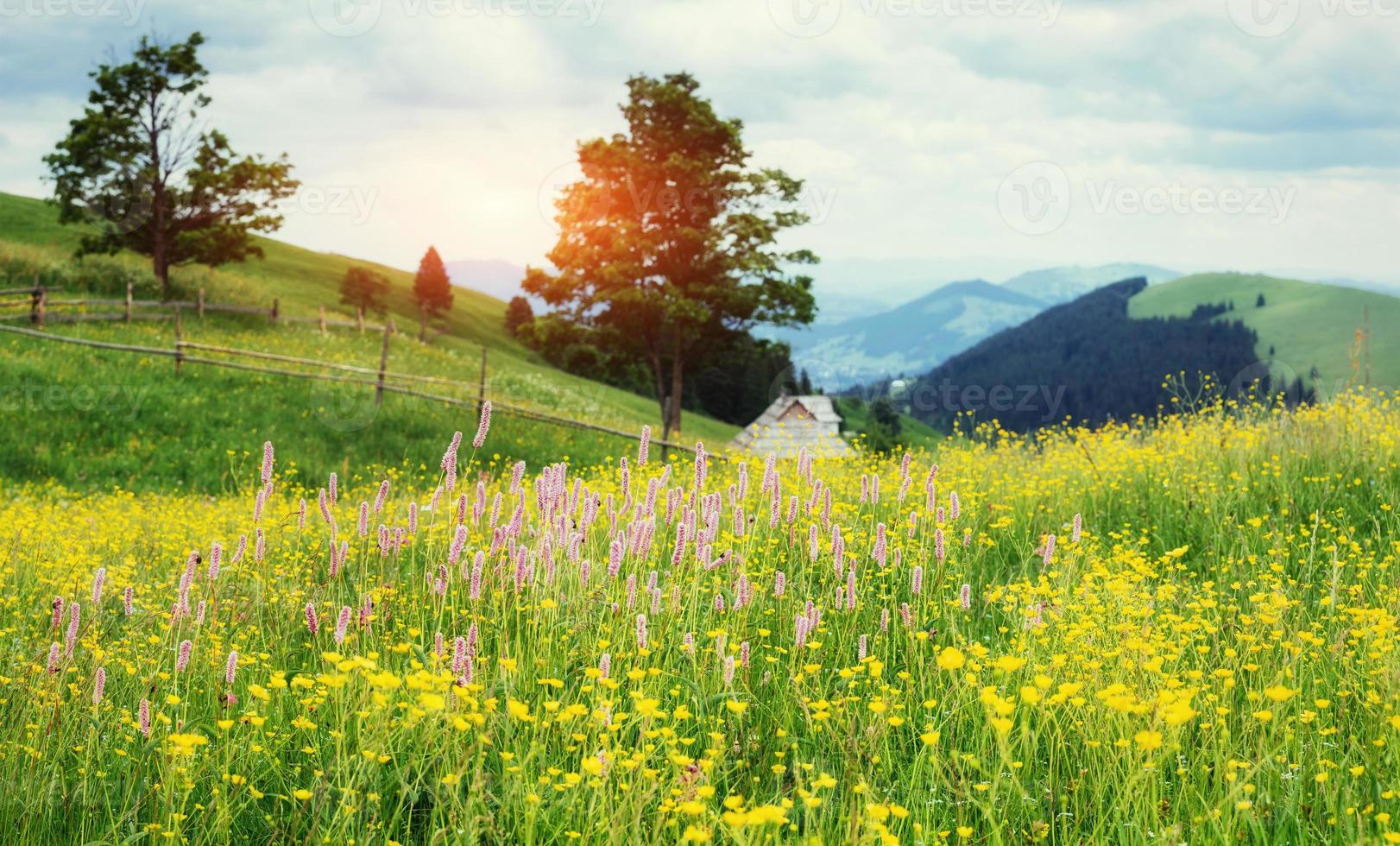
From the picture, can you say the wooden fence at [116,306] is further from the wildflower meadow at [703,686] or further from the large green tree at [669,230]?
the wildflower meadow at [703,686]

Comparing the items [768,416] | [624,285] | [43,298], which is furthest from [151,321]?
[768,416]

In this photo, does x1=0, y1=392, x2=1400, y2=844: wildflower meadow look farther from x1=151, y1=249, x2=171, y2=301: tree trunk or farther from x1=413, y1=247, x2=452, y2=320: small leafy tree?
x1=413, y1=247, x2=452, y2=320: small leafy tree

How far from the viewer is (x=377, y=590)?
493 cm

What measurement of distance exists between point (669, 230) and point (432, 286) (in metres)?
60.9

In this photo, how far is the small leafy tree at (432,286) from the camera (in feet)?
280

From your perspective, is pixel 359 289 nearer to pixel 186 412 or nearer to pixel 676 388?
pixel 676 388

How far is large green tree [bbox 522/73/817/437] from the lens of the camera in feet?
97.5

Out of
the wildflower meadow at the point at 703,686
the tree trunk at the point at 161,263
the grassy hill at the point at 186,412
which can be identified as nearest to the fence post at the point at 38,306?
the grassy hill at the point at 186,412

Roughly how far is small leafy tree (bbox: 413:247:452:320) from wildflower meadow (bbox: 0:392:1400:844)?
3200 inches

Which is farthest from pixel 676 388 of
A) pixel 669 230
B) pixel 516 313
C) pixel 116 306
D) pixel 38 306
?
pixel 516 313

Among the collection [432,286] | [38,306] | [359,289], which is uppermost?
[432,286]

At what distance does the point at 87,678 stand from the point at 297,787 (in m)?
1.67

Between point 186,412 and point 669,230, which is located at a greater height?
point 669,230

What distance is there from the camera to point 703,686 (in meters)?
4.29
